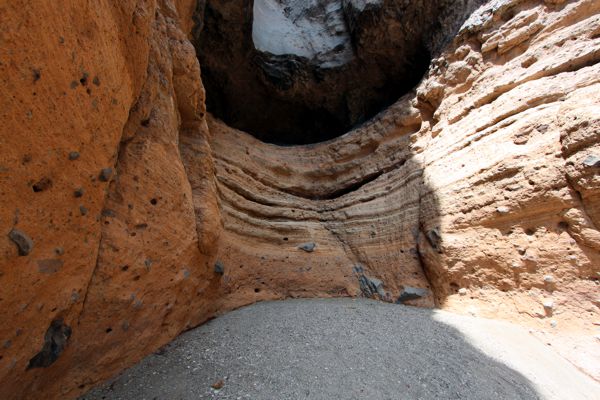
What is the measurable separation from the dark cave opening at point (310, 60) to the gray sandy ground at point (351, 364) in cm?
505

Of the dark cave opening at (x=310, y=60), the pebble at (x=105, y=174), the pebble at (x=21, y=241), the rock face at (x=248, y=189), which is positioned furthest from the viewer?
the dark cave opening at (x=310, y=60)

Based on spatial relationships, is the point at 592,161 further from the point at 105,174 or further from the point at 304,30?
the point at 304,30

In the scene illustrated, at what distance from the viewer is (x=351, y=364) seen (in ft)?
6.10

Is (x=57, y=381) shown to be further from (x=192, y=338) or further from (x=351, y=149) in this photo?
(x=351, y=149)

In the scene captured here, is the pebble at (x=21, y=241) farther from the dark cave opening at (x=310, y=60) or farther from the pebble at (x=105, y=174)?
the dark cave opening at (x=310, y=60)

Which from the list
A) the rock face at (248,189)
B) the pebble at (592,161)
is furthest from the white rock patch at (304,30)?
the pebble at (592,161)

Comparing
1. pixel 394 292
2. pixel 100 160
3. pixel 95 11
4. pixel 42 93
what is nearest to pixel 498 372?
pixel 394 292

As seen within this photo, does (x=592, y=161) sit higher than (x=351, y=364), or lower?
higher

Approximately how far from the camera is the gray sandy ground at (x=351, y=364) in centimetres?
160

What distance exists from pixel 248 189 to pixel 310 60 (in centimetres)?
405

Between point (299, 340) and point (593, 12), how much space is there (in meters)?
4.94

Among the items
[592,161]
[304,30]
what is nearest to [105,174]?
[592,161]

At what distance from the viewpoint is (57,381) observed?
4.67 ft

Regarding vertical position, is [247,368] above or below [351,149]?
below
